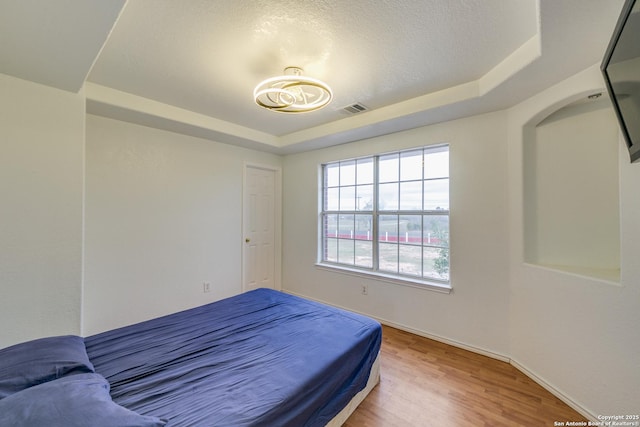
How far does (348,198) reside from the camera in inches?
148

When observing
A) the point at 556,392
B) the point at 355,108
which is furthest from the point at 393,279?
the point at 355,108

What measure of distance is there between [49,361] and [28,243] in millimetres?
1241

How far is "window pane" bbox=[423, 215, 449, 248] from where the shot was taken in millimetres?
2850

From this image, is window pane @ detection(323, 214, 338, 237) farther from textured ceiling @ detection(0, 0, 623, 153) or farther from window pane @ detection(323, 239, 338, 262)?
textured ceiling @ detection(0, 0, 623, 153)

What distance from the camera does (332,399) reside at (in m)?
1.50

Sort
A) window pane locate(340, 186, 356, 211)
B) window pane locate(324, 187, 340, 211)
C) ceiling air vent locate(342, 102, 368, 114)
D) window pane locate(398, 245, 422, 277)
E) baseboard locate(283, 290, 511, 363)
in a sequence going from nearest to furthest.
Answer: baseboard locate(283, 290, 511, 363) < ceiling air vent locate(342, 102, 368, 114) < window pane locate(398, 245, 422, 277) < window pane locate(340, 186, 356, 211) < window pane locate(324, 187, 340, 211)

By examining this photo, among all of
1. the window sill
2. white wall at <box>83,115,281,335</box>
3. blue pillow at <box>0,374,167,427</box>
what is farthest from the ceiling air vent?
blue pillow at <box>0,374,167,427</box>

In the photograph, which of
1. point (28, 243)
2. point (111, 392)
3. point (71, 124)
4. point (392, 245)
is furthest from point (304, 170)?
point (111, 392)

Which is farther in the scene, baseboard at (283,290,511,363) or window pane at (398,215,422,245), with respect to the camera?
window pane at (398,215,422,245)

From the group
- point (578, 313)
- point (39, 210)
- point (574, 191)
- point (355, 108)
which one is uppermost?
point (355, 108)

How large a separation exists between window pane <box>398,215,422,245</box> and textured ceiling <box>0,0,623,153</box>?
1130 mm

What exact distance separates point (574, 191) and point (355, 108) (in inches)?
82.9

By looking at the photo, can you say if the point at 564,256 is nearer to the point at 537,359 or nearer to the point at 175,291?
the point at 537,359

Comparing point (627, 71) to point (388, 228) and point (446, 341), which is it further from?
point (446, 341)
